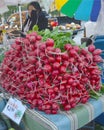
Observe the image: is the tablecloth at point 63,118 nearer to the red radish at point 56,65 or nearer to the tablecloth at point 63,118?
the tablecloth at point 63,118

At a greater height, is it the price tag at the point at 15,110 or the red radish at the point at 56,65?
the red radish at the point at 56,65

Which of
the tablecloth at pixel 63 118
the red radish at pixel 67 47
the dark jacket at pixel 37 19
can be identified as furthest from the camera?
the dark jacket at pixel 37 19

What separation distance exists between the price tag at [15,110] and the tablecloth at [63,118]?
0.03 metres

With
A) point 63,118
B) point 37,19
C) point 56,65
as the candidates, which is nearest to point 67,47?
point 56,65

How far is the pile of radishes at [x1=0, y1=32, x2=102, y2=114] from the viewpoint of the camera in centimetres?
124

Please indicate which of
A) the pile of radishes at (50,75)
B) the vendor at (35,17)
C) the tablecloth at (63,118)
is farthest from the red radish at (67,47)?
the vendor at (35,17)

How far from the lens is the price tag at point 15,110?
1.26 metres

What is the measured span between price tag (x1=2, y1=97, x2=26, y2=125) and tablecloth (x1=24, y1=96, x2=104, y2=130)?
0.03 metres

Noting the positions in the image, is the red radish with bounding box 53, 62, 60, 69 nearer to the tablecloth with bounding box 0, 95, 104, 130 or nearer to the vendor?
the tablecloth with bounding box 0, 95, 104, 130

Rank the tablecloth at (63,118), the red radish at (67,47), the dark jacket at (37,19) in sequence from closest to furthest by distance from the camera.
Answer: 1. the tablecloth at (63,118)
2. the red radish at (67,47)
3. the dark jacket at (37,19)

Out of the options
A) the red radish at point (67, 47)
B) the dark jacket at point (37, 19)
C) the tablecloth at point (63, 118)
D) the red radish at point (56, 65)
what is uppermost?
the red radish at point (67, 47)

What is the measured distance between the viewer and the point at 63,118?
3.96 feet

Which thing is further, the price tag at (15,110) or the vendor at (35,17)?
the vendor at (35,17)

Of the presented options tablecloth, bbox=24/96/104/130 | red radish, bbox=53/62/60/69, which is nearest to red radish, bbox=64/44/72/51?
red radish, bbox=53/62/60/69
